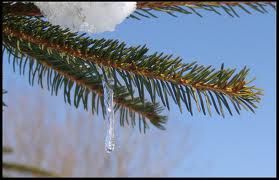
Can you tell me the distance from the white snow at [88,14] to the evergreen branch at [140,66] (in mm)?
37

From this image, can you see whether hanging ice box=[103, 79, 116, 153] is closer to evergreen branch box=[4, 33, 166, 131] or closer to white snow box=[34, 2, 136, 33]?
evergreen branch box=[4, 33, 166, 131]

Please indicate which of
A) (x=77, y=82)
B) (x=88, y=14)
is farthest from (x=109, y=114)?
(x=88, y=14)

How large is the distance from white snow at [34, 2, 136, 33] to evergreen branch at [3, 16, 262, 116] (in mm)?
37

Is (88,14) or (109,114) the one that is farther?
(109,114)

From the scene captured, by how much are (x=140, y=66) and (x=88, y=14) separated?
11 cm

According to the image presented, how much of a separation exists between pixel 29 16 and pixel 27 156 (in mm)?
5328

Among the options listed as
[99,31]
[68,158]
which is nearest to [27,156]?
[68,158]

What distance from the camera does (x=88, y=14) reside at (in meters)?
0.41

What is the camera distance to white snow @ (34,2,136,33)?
395 millimetres

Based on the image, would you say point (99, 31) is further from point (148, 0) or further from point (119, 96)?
point (119, 96)

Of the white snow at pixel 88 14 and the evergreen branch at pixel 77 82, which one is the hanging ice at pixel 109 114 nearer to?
the evergreen branch at pixel 77 82

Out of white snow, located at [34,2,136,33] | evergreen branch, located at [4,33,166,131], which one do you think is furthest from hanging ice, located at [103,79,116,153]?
white snow, located at [34,2,136,33]

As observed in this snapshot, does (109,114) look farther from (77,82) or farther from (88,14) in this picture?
(88,14)

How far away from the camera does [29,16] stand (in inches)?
19.3
